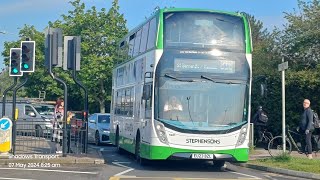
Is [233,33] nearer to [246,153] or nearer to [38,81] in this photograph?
[246,153]

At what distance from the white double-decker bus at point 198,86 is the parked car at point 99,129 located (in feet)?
38.2

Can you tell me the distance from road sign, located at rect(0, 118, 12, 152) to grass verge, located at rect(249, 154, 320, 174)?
737 cm


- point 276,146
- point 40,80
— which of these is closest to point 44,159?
point 276,146

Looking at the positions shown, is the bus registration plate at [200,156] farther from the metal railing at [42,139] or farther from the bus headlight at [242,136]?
the metal railing at [42,139]

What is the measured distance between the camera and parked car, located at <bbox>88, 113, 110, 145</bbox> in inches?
1083

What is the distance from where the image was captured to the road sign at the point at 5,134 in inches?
669

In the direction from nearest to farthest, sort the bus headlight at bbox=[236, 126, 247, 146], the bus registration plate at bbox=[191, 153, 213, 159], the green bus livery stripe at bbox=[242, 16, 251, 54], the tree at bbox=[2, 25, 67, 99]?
1. the bus registration plate at bbox=[191, 153, 213, 159]
2. the bus headlight at bbox=[236, 126, 247, 146]
3. the green bus livery stripe at bbox=[242, 16, 251, 54]
4. the tree at bbox=[2, 25, 67, 99]

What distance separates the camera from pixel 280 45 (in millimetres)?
26312

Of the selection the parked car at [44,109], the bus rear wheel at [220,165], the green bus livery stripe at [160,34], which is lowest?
the bus rear wheel at [220,165]

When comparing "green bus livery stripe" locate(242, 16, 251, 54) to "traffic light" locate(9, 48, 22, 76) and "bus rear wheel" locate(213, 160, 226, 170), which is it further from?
"traffic light" locate(9, 48, 22, 76)

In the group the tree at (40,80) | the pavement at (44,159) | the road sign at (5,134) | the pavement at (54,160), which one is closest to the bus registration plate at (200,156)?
the pavement at (54,160)

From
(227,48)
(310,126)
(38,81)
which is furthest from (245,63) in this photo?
(38,81)

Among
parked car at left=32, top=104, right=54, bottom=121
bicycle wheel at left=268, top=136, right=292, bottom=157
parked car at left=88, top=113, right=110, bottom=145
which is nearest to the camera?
bicycle wheel at left=268, top=136, right=292, bottom=157

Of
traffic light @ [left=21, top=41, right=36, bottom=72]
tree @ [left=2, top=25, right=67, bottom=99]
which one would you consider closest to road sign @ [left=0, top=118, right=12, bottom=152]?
traffic light @ [left=21, top=41, right=36, bottom=72]
